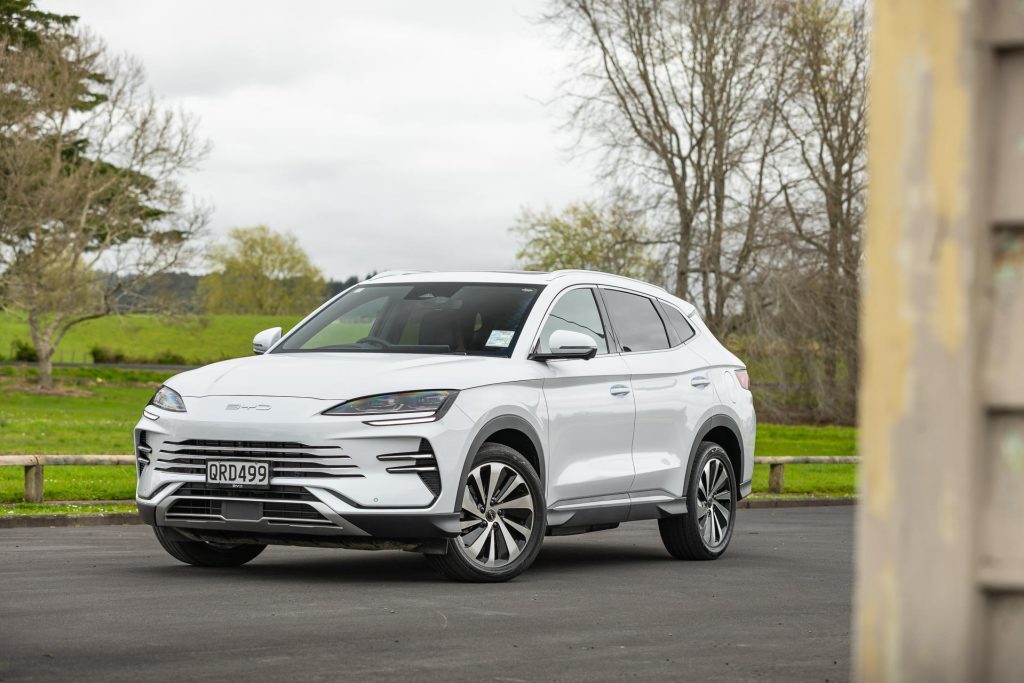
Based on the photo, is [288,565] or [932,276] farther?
[288,565]

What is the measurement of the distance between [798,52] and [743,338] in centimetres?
855

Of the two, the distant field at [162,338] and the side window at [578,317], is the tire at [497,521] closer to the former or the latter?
the side window at [578,317]

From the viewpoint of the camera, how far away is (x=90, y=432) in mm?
37250

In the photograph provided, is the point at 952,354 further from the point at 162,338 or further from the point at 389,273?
the point at 162,338

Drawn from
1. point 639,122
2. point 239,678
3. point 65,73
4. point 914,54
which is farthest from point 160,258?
point 914,54

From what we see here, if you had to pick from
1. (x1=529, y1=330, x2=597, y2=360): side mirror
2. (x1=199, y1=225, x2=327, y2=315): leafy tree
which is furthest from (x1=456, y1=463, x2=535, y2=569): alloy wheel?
(x1=199, y1=225, x2=327, y2=315): leafy tree

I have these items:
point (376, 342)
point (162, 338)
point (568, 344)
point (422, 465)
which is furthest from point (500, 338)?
point (162, 338)

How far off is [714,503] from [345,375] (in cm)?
373

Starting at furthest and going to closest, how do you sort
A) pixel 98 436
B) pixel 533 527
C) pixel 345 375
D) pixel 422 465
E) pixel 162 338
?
1. pixel 162 338
2. pixel 98 436
3. pixel 533 527
4. pixel 345 375
5. pixel 422 465

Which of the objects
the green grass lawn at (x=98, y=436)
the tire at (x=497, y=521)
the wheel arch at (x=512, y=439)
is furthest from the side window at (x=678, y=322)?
the green grass lawn at (x=98, y=436)

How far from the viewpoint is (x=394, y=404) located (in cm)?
938

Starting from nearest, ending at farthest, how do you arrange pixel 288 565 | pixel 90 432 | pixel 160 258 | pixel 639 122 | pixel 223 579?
1. pixel 223 579
2. pixel 288 565
3. pixel 90 432
4. pixel 639 122
5. pixel 160 258

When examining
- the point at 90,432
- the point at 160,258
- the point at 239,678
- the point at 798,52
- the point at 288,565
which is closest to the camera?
the point at 239,678

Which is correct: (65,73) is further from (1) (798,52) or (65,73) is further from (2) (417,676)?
(2) (417,676)
